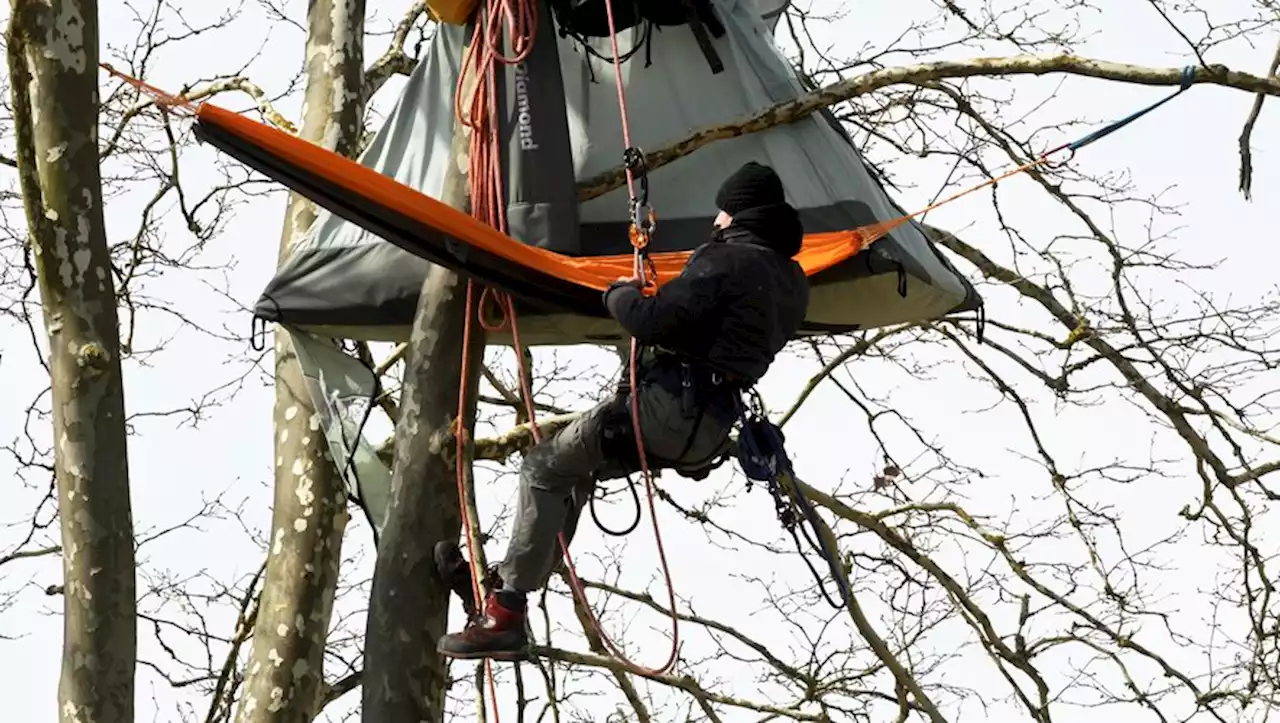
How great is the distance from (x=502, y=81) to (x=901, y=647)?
3.68 meters

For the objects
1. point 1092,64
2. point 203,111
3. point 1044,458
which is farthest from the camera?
point 1044,458

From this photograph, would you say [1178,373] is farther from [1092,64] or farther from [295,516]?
[295,516]

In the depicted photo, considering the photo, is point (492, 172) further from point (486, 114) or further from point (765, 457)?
point (765, 457)

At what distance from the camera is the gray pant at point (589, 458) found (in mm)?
3871

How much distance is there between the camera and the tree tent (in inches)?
174

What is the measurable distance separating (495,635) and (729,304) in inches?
37.7

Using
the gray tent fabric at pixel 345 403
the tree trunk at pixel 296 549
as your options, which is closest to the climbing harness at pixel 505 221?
the gray tent fabric at pixel 345 403

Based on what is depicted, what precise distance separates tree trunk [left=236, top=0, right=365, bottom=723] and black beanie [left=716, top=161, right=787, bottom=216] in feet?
7.03

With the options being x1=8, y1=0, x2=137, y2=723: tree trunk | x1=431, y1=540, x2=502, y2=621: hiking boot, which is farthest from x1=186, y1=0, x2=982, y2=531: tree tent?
x1=431, y1=540, x2=502, y2=621: hiking boot

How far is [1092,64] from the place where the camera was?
14.3 feet

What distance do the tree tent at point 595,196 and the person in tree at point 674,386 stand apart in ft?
1.35

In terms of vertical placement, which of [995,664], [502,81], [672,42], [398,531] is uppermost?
[672,42]

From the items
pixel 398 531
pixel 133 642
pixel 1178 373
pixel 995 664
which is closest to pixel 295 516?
pixel 133 642

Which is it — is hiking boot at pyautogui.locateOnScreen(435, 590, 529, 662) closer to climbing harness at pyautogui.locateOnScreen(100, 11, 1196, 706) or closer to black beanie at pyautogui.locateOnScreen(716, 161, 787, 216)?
climbing harness at pyautogui.locateOnScreen(100, 11, 1196, 706)
